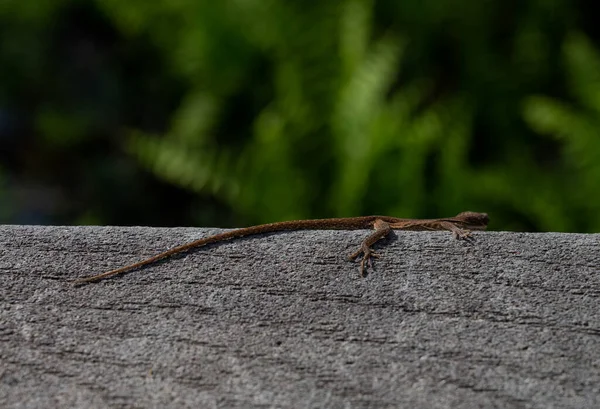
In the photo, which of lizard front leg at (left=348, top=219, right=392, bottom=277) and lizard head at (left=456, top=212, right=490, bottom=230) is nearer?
lizard front leg at (left=348, top=219, right=392, bottom=277)

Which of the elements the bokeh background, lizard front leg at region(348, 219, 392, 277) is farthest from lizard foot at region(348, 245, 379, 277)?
the bokeh background

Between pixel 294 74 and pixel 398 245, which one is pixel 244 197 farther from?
pixel 398 245

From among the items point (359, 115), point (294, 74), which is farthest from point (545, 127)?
point (294, 74)

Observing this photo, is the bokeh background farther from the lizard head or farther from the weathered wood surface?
the weathered wood surface

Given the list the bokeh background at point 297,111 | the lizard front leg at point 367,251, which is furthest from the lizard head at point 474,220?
the lizard front leg at point 367,251

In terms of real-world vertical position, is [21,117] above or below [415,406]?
above

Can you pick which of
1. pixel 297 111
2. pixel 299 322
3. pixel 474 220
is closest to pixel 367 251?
pixel 299 322

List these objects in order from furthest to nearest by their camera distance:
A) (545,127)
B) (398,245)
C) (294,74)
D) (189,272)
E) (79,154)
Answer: (79,154), (294,74), (545,127), (398,245), (189,272)

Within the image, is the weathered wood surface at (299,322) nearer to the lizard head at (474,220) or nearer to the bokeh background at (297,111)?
the lizard head at (474,220)
